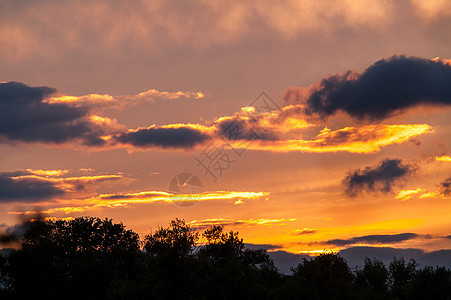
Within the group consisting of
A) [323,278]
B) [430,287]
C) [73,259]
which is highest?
[73,259]

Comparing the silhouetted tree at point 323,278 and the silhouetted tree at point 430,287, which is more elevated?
the silhouetted tree at point 323,278

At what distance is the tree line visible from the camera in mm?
83375

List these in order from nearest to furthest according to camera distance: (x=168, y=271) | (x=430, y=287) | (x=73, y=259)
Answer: (x=168, y=271)
(x=73, y=259)
(x=430, y=287)

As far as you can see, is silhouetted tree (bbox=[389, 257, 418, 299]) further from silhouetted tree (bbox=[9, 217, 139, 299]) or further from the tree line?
silhouetted tree (bbox=[9, 217, 139, 299])

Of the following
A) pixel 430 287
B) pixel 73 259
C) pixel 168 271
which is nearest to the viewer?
pixel 168 271

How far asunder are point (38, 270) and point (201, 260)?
4463 cm

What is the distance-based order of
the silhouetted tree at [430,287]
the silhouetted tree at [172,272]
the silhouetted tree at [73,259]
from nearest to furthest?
the silhouetted tree at [172,272] < the silhouetted tree at [73,259] < the silhouetted tree at [430,287]

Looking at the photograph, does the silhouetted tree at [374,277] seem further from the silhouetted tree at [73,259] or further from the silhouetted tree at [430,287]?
the silhouetted tree at [73,259]

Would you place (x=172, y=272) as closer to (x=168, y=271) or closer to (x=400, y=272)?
(x=168, y=271)

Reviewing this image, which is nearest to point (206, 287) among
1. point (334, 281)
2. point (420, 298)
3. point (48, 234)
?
point (334, 281)

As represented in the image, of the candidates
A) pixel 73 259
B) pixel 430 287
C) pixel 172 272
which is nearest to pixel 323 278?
pixel 172 272

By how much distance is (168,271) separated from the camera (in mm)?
81438

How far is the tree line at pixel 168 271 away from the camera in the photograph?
274ft

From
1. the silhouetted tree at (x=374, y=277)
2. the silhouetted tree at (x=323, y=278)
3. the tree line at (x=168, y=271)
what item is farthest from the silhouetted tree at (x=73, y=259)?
the silhouetted tree at (x=374, y=277)
